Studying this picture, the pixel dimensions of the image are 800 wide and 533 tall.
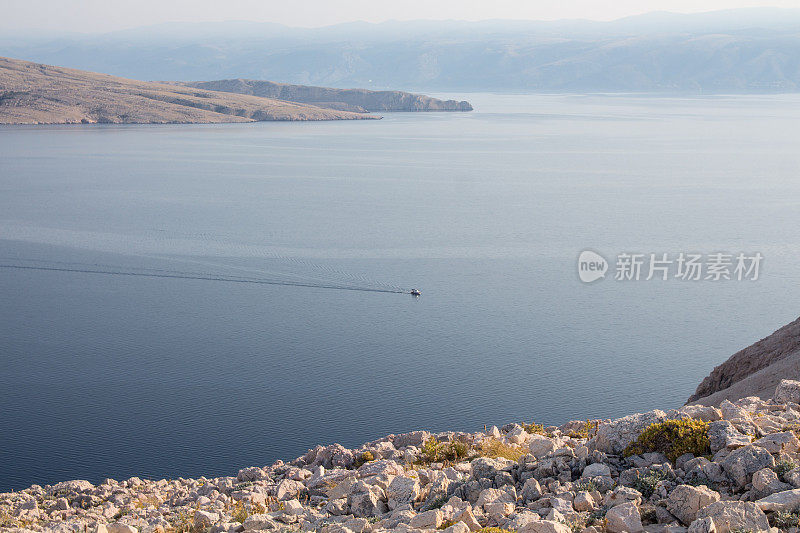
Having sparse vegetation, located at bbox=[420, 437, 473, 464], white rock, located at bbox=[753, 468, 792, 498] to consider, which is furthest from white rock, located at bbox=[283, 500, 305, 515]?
white rock, located at bbox=[753, 468, 792, 498]

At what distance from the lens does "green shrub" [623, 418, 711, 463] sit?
9.48 m

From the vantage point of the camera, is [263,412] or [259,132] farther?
[259,132]

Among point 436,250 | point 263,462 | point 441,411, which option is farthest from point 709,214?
point 263,462

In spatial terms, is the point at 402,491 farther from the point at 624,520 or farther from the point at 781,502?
the point at 781,502

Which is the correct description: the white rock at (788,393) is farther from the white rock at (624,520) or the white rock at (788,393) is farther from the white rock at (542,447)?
the white rock at (624,520)

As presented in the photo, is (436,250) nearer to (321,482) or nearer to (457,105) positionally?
(321,482)

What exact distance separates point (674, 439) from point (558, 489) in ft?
5.22

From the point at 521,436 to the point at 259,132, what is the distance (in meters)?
116

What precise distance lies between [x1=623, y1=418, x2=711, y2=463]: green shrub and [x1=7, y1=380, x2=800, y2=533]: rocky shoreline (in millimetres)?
12

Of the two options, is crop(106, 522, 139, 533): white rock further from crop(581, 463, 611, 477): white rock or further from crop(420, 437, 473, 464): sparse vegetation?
crop(581, 463, 611, 477): white rock

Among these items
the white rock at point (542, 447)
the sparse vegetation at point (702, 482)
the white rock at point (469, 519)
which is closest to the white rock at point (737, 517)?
the sparse vegetation at point (702, 482)

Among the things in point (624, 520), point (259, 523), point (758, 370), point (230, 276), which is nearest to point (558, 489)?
point (624, 520)

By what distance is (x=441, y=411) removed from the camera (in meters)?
24.6

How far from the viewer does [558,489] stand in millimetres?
9109
